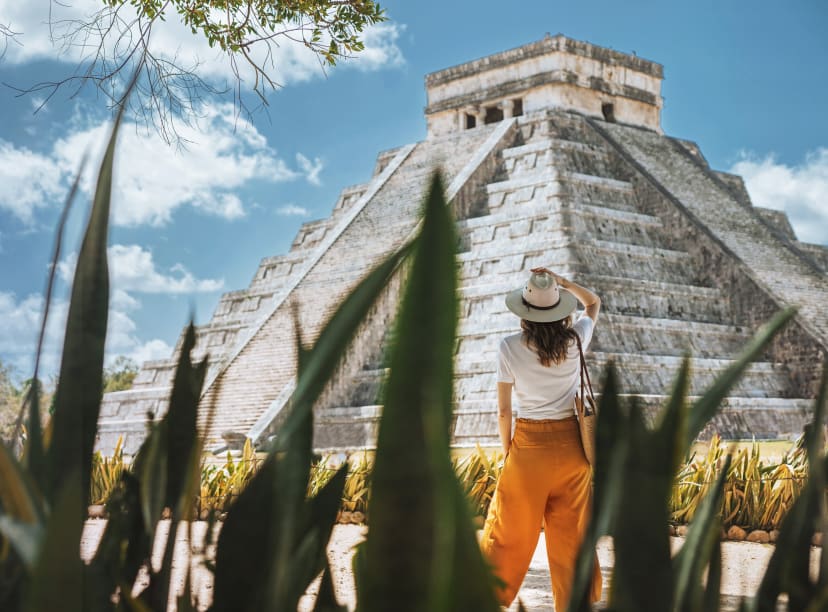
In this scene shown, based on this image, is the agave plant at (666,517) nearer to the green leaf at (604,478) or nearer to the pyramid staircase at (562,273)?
the green leaf at (604,478)

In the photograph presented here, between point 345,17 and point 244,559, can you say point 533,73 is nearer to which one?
point 345,17

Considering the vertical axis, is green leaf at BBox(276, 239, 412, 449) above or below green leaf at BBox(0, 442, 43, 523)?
above

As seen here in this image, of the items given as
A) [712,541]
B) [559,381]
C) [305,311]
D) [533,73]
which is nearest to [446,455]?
[712,541]

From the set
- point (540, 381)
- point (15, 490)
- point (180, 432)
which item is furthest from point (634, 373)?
point (15, 490)

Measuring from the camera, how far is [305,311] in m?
14.1

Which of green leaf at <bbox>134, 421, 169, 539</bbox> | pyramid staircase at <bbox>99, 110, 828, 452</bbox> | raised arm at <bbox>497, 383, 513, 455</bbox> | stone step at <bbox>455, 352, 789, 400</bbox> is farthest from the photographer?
pyramid staircase at <bbox>99, 110, 828, 452</bbox>

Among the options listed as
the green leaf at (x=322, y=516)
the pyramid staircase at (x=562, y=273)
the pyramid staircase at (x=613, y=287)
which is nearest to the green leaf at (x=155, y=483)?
the green leaf at (x=322, y=516)

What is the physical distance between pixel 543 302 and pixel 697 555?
2.06 m

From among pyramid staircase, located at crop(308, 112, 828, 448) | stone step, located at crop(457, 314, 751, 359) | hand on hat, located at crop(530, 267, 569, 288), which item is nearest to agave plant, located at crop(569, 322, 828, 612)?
hand on hat, located at crop(530, 267, 569, 288)

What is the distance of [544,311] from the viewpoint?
9.49 feet

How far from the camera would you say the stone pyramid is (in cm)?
1191

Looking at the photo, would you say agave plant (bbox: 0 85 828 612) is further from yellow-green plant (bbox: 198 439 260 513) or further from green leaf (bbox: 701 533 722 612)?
yellow-green plant (bbox: 198 439 260 513)

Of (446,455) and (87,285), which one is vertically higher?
(87,285)

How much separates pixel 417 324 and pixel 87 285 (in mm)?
433
